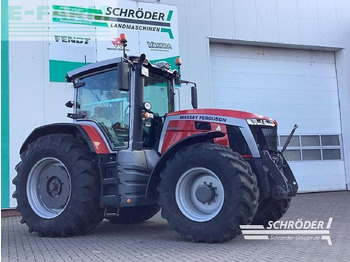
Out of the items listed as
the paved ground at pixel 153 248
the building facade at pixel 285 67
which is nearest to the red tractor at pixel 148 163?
the paved ground at pixel 153 248

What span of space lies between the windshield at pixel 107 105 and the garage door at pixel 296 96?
6064 mm

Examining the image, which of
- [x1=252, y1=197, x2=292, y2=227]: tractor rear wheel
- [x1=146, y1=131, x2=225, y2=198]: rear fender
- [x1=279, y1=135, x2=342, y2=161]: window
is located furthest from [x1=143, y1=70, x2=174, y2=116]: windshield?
[x1=279, y1=135, x2=342, y2=161]: window

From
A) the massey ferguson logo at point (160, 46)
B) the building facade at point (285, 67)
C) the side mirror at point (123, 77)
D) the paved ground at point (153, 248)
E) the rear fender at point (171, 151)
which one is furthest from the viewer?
the building facade at point (285, 67)

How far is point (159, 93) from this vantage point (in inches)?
274

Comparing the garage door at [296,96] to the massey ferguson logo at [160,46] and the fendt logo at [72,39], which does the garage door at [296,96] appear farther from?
the fendt logo at [72,39]

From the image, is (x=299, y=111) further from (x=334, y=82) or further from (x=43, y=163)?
(x=43, y=163)

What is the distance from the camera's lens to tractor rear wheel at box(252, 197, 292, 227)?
6133 millimetres

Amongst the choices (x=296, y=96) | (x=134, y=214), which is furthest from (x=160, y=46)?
(x=134, y=214)

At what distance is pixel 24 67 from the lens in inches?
396

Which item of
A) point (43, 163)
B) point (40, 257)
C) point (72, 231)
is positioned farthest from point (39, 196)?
point (40, 257)

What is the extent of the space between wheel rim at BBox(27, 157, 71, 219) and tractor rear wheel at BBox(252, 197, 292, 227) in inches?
113

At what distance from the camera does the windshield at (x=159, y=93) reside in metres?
6.68

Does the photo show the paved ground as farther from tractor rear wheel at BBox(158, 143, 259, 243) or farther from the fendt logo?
the fendt logo

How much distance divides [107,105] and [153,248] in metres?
2.44
